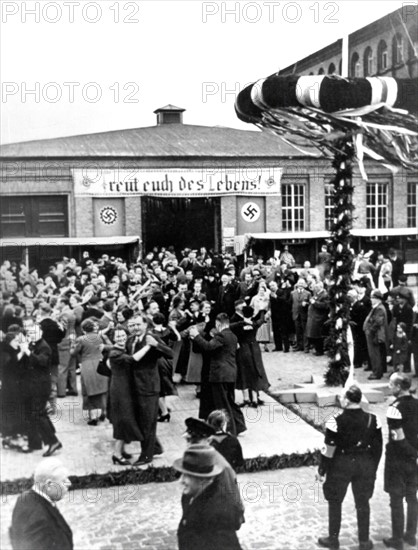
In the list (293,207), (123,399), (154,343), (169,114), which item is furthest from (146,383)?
(169,114)

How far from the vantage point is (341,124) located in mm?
9484

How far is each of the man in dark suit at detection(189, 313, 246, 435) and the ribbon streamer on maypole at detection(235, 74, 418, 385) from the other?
2813 mm

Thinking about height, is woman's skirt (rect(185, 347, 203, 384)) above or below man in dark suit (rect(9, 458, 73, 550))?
below

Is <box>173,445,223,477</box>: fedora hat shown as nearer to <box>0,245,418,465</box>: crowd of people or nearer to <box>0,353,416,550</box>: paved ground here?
<box>0,353,416,550</box>: paved ground

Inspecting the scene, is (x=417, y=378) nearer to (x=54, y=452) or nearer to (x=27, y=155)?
(x=54, y=452)

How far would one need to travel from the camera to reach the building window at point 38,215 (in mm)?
27438

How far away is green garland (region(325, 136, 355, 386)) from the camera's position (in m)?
10.8

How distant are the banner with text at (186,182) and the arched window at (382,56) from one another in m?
15.8

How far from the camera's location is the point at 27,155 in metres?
26.9

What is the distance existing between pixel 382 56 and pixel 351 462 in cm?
3722

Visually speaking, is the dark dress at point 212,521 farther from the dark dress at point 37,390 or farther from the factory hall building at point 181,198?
the factory hall building at point 181,198

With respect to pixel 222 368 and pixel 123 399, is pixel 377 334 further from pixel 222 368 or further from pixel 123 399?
pixel 123 399

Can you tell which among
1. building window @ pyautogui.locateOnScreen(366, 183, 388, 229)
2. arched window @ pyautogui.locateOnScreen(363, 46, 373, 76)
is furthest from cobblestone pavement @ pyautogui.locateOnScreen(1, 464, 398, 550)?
arched window @ pyautogui.locateOnScreen(363, 46, 373, 76)

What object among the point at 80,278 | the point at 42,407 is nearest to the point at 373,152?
the point at 42,407
